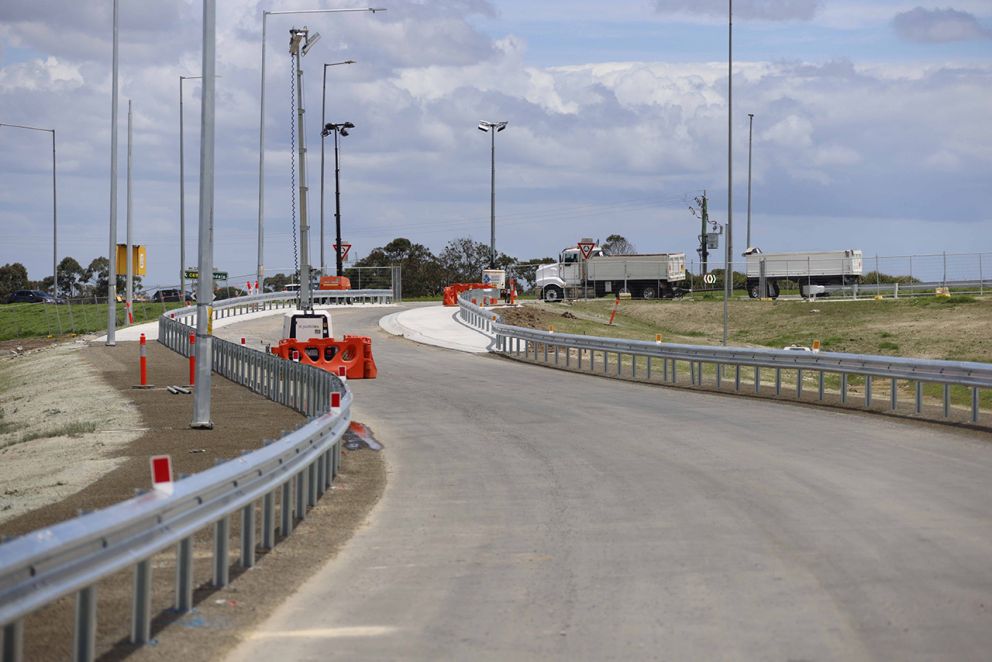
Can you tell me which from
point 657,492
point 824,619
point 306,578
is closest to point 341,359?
point 657,492

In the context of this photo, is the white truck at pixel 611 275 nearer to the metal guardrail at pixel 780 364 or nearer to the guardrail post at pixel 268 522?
the metal guardrail at pixel 780 364

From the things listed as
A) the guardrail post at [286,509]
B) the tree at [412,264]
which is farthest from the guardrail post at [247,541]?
the tree at [412,264]

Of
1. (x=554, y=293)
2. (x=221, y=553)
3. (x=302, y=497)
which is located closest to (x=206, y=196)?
(x=302, y=497)

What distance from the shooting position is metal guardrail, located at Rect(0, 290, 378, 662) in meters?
5.85

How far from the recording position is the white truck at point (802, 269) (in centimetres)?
7153

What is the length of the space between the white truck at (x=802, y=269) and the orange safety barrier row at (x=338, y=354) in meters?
44.3

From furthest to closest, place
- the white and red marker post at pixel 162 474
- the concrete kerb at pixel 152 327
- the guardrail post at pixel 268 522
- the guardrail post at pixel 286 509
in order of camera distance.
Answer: the concrete kerb at pixel 152 327 < the guardrail post at pixel 286 509 < the guardrail post at pixel 268 522 < the white and red marker post at pixel 162 474

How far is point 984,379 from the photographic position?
19.6 m

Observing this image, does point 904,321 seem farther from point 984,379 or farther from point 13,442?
point 13,442

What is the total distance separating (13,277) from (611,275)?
86.5 metres

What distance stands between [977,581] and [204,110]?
13456 mm

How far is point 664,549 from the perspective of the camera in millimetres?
10234

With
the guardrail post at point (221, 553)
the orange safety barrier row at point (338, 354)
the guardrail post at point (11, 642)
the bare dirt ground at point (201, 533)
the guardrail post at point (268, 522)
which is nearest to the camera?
the guardrail post at point (11, 642)

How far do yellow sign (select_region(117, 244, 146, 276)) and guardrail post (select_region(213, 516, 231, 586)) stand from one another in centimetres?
4128
